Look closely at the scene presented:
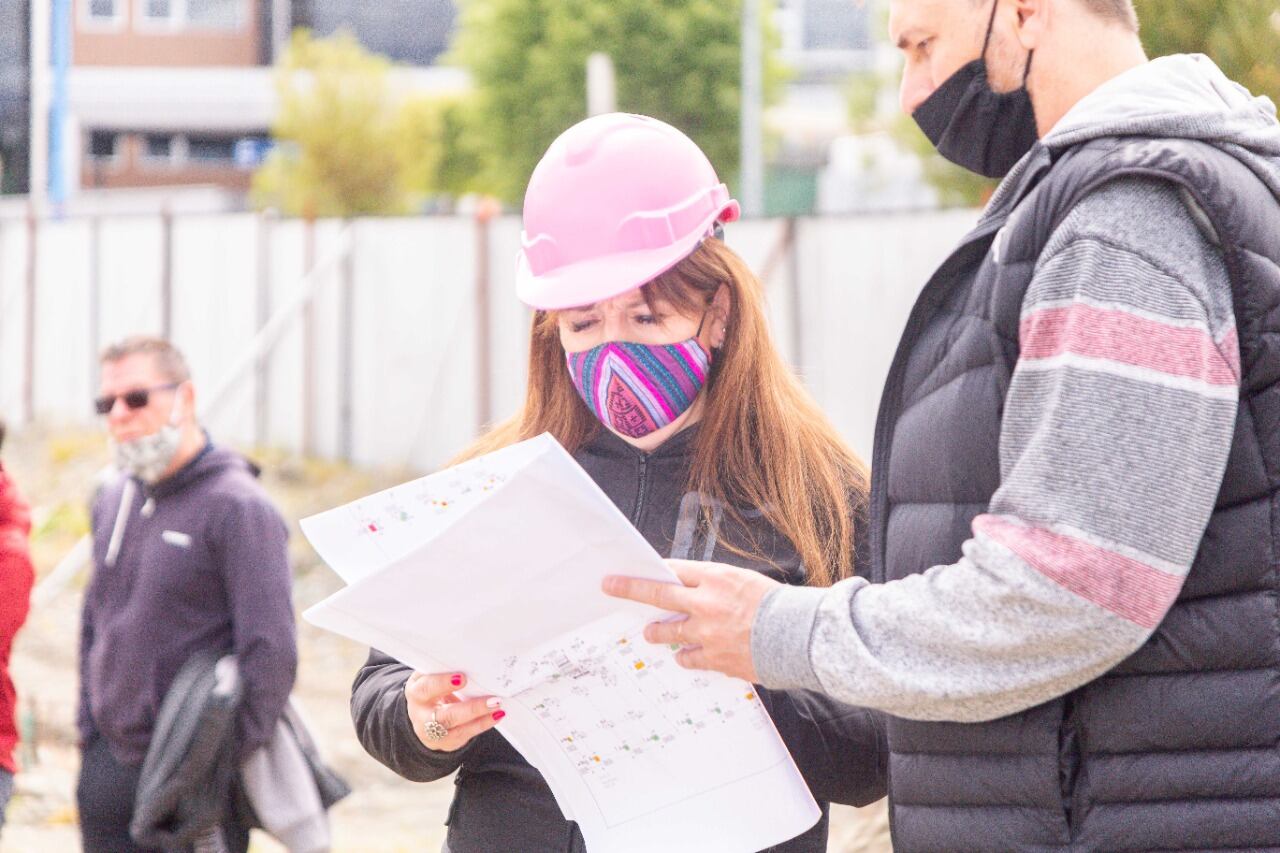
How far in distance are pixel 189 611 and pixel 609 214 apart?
2.90 meters

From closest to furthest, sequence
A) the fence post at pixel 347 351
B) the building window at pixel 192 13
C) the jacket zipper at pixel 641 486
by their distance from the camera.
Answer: the jacket zipper at pixel 641 486 < the fence post at pixel 347 351 < the building window at pixel 192 13

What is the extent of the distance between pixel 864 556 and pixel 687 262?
0.52 metres

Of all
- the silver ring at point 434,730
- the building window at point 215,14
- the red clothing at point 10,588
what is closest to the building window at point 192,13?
the building window at point 215,14

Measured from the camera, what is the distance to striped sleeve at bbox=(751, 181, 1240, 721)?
1.74m

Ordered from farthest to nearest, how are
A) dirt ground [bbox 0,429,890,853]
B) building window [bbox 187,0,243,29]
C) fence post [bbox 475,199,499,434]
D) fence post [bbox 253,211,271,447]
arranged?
building window [bbox 187,0,243,29] < fence post [bbox 253,211,271,447] < fence post [bbox 475,199,499,434] < dirt ground [bbox 0,429,890,853]

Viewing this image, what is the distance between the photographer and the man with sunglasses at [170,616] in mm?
4945

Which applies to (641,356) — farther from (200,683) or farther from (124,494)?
(124,494)

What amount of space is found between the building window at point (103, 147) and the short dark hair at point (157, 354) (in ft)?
146

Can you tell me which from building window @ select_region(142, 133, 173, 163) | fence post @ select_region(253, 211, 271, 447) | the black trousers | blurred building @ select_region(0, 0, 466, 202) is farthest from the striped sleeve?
building window @ select_region(142, 133, 173, 163)

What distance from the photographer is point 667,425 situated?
2.67m

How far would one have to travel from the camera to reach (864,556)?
8.75ft

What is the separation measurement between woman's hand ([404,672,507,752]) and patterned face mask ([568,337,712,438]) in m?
0.48

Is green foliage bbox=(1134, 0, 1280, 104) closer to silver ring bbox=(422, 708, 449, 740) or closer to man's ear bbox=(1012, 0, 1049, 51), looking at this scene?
man's ear bbox=(1012, 0, 1049, 51)

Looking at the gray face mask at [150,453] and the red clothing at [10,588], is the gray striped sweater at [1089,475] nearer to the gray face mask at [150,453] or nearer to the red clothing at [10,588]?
the red clothing at [10,588]
